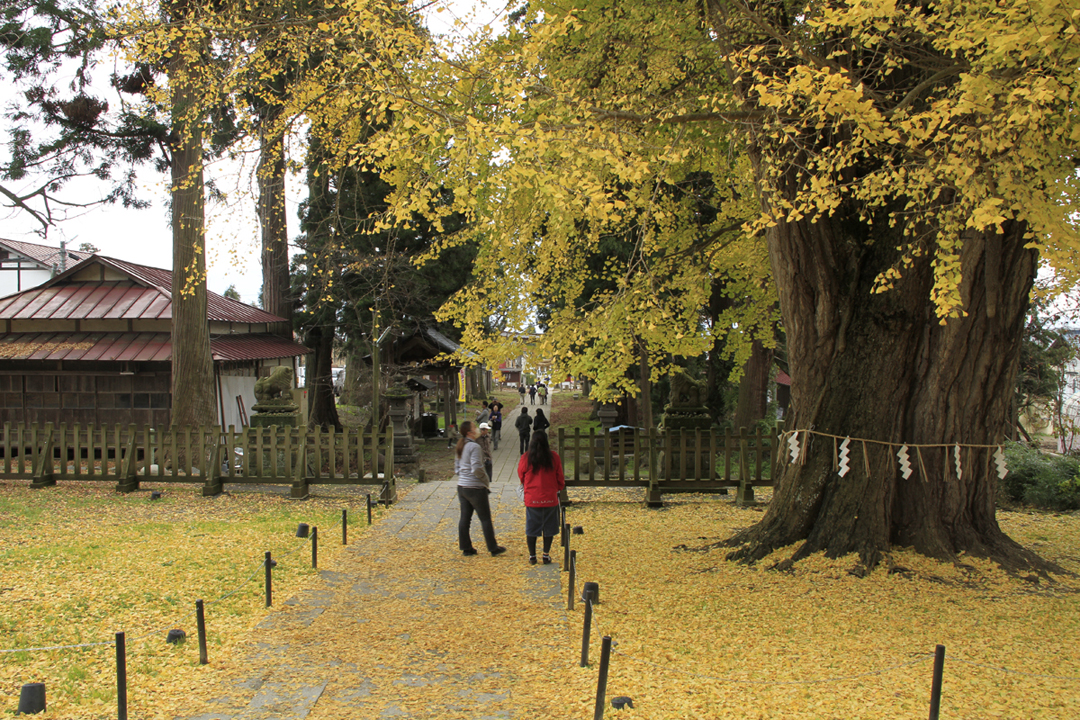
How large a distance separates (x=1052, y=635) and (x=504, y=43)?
752 cm

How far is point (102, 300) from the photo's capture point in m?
17.4

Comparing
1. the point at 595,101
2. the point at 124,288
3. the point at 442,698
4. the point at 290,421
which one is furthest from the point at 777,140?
the point at 124,288

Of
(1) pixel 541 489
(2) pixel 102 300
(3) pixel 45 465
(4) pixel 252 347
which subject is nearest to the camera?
(1) pixel 541 489

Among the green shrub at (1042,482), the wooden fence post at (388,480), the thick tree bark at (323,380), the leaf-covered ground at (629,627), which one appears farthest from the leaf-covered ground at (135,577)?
the thick tree bark at (323,380)

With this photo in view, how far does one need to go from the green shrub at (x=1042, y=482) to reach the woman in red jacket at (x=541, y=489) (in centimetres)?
823

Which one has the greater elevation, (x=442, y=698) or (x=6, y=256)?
(x=6, y=256)

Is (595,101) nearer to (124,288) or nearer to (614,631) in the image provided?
(614,631)

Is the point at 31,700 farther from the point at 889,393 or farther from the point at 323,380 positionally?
the point at 323,380

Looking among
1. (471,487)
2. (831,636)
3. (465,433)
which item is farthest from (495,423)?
(831,636)

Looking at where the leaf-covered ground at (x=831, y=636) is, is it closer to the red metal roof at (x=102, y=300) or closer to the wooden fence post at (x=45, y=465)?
the wooden fence post at (x=45, y=465)

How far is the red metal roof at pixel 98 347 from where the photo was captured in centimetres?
1576

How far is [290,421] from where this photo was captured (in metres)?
14.8

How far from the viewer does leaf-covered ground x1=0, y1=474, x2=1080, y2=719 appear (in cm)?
416

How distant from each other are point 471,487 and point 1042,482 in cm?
965
